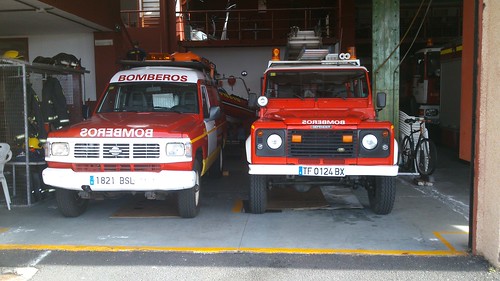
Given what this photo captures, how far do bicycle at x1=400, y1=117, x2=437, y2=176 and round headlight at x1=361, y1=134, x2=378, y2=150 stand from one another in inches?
118

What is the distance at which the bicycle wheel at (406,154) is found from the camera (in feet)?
30.9

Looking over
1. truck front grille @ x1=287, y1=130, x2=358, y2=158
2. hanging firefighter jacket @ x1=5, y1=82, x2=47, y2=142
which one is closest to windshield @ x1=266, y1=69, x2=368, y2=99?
truck front grille @ x1=287, y1=130, x2=358, y2=158

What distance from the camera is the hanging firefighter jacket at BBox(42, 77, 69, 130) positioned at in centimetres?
836

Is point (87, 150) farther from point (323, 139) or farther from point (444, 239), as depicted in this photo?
point (444, 239)

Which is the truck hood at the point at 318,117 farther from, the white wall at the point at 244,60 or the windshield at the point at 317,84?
the white wall at the point at 244,60

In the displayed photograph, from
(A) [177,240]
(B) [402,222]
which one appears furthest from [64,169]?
(B) [402,222]

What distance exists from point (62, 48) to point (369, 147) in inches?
346

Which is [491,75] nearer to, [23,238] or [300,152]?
[300,152]

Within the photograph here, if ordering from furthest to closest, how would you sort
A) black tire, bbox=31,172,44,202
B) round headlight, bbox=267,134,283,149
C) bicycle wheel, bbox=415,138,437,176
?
bicycle wheel, bbox=415,138,437,176
black tire, bbox=31,172,44,202
round headlight, bbox=267,134,283,149

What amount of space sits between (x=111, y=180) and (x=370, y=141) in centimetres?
318

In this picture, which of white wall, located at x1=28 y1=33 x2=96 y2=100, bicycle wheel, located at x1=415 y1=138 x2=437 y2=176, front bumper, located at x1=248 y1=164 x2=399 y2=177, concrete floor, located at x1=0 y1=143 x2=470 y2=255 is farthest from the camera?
white wall, located at x1=28 y1=33 x2=96 y2=100

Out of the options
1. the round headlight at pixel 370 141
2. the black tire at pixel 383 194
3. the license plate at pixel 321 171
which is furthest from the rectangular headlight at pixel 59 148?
the black tire at pixel 383 194

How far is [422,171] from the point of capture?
879cm

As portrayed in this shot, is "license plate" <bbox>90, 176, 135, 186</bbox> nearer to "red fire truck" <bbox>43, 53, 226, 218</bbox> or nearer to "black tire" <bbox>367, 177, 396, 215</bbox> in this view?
"red fire truck" <bbox>43, 53, 226, 218</bbox>
